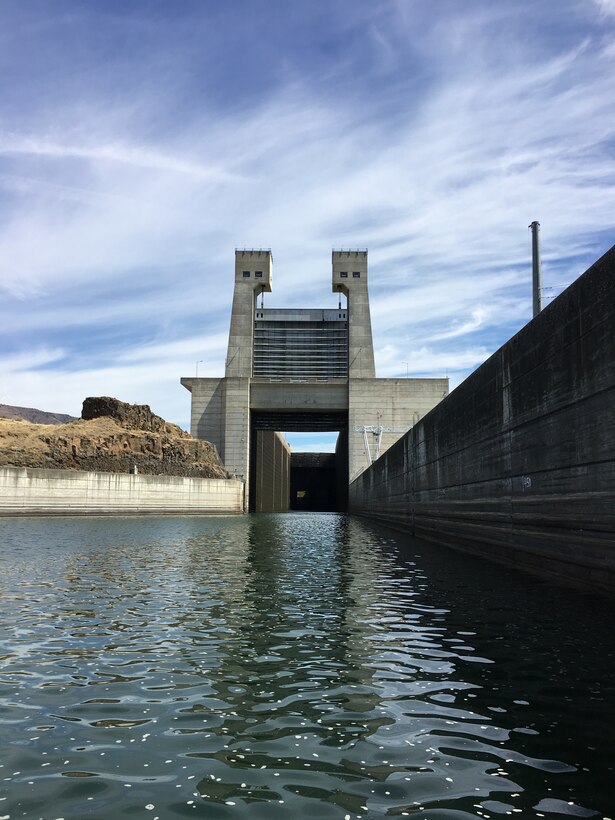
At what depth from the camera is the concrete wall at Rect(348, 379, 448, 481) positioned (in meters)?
69.6

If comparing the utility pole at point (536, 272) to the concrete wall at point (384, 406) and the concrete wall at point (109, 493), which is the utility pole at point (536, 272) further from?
the concrete wall at point (384, 406)

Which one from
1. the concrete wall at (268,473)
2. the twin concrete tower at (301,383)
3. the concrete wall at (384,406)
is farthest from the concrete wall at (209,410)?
the concrete wall at (384,406)

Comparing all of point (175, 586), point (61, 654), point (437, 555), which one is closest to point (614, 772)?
point (61, 654)

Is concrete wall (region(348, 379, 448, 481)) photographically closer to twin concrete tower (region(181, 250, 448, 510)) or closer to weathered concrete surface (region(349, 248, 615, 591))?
twin concrete tower (region(181, 250, 448, 510))

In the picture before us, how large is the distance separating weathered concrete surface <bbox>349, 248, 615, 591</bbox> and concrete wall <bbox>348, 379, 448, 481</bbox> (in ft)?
154

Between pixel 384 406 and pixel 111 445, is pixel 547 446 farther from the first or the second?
pixel 384 406

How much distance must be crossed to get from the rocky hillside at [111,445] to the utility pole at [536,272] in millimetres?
44777

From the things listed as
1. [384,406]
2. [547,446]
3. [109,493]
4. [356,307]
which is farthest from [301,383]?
[547,446]

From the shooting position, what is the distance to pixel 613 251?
9742 mm

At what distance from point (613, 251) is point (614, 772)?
315 inches

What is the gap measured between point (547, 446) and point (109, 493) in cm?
4365

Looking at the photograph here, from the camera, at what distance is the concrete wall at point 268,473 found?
78.9 meters

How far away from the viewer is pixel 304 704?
16.6 feet

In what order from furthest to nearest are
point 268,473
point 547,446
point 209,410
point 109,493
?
1. point 268,473
2. point 209,410
3. point 109,493
4. point 547,446
